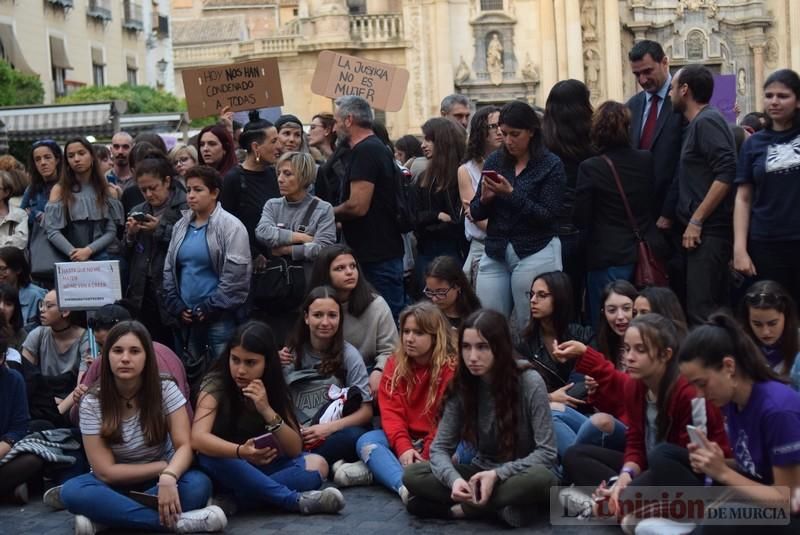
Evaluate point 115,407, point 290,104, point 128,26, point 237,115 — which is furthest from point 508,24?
point 115,407

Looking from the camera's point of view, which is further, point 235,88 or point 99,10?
point 99,10

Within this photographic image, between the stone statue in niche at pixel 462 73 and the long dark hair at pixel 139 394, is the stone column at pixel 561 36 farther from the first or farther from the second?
the long dark hair at pixel 139 394

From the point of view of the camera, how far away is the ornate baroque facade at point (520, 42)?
4000 centimetres

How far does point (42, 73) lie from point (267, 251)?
25.6 meters

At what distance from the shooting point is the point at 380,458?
7.98 metres

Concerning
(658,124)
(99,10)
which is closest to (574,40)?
(99,10)

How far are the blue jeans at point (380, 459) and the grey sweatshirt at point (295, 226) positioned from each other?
5.50ft

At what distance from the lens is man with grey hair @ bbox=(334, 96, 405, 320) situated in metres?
9.67

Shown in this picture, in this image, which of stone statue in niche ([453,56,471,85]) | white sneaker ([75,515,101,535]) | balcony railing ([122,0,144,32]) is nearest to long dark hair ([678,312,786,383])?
white sneaker ([75,515,101,535])

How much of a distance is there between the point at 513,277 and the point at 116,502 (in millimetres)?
3109

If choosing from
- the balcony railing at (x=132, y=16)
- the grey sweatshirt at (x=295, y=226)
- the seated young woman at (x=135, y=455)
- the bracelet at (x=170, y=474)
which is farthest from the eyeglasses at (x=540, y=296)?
the balcony railing at (x=132, y=16)

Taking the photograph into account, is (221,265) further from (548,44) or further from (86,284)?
(548,44)

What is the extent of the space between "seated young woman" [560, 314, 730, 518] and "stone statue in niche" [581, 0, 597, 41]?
34.9 m

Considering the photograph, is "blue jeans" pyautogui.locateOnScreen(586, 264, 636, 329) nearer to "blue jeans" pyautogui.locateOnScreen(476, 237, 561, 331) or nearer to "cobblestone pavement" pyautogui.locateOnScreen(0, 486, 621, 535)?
"blue jeans" pyautogui.locateOnScreen(476, 237, 561, 331)
